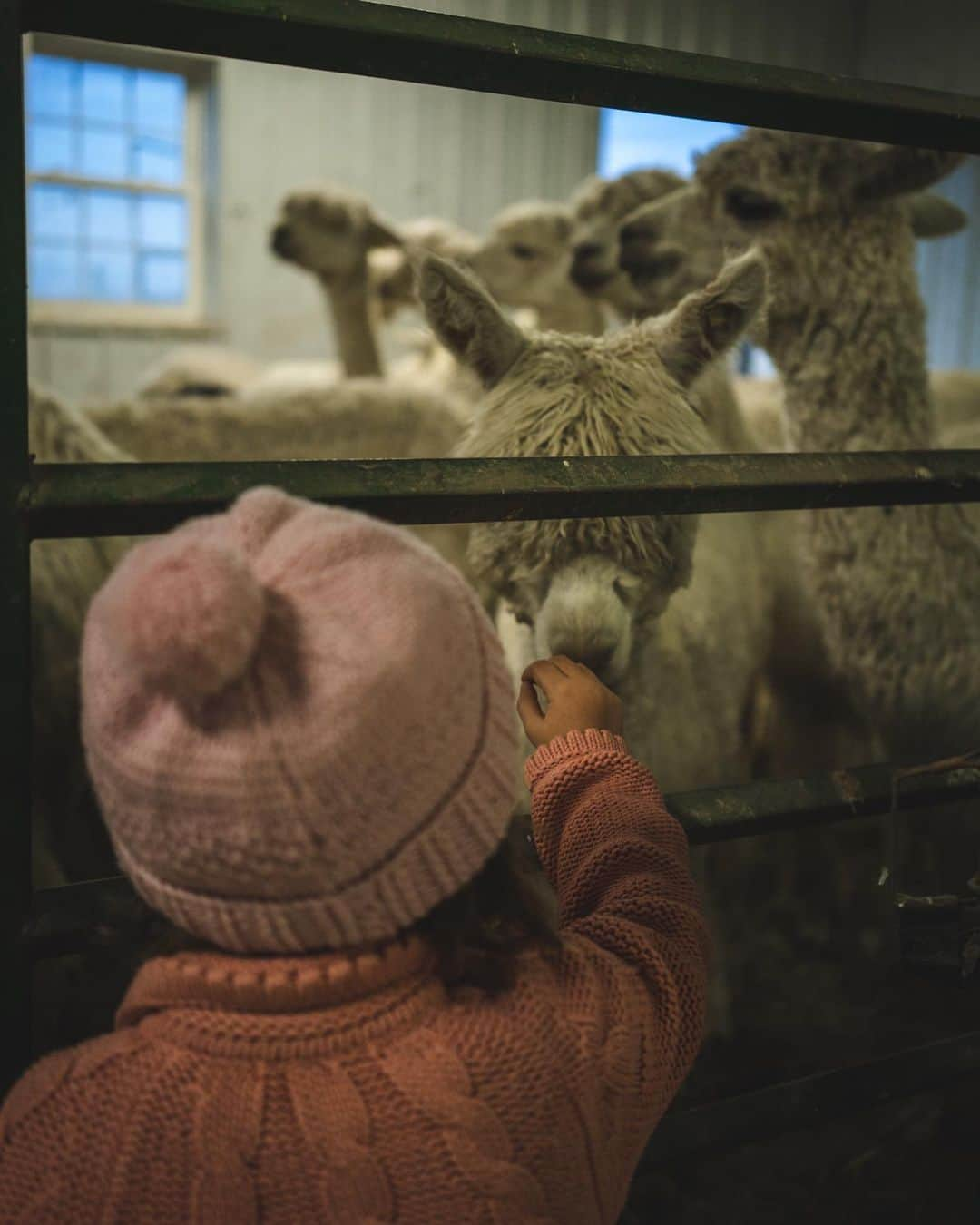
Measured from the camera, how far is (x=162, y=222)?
9.98 metres

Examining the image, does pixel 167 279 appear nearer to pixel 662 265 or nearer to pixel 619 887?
pixel 662 265

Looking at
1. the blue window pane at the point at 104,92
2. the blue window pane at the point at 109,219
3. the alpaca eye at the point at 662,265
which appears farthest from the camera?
the blue window pane at the point at 109,219

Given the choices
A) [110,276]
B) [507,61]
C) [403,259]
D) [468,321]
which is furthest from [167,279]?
[507,61]

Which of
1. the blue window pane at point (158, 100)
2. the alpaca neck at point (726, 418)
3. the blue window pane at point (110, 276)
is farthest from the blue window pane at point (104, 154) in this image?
the alpaca neck at point (726, 418)

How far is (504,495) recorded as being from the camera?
1006 millimetres

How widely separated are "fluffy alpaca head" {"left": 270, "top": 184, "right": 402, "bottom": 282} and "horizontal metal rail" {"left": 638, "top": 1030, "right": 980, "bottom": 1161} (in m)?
4.73

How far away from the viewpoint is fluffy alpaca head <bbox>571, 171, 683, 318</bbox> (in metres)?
3.54

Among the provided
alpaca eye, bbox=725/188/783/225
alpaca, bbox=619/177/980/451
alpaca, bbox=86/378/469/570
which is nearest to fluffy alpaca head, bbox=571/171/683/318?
alpaca, bbox=86/378/469/570

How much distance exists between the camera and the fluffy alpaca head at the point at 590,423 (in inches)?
59.8

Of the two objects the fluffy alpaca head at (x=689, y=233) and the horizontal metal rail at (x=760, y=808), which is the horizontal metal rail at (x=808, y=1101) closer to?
the horizontal metal rail at (x=760, y=808)

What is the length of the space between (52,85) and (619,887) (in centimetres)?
1039

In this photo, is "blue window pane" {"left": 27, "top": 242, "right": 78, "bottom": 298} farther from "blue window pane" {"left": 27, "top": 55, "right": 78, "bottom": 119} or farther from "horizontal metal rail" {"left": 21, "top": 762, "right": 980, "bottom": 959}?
"horizontal metal rail" {"left": 21, "top": 762, "right": 980, "bottom": 959}

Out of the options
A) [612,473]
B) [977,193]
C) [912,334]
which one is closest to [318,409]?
[912,334]

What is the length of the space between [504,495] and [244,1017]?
1.60 ft
